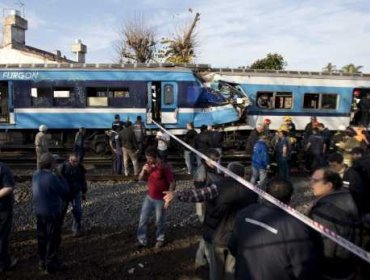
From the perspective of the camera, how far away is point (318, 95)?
17109 millimetres

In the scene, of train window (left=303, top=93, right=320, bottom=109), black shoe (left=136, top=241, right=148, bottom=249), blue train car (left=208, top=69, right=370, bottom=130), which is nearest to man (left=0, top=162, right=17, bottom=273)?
black shoe (left=136, top=241, right=148, bottom=249)

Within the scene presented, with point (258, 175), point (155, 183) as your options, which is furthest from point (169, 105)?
point (155, 183)

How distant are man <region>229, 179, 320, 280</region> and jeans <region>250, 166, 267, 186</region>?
6.26 meters

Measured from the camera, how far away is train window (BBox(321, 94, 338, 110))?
17.1 m

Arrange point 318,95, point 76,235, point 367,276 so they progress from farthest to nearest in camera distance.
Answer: point 318,95, point 76,235, point 367,276

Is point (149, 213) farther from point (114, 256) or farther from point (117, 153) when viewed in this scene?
point (117, 153)

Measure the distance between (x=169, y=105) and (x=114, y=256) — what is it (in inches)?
403

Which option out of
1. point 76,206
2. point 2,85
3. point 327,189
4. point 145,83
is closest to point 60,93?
point 2,85

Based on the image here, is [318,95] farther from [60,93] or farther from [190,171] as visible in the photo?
[60,93]

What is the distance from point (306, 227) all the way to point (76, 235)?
5.06 m

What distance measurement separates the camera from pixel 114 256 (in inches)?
247

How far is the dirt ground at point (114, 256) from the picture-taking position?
5.69m

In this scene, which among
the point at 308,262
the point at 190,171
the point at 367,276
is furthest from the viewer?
the point at 190,171

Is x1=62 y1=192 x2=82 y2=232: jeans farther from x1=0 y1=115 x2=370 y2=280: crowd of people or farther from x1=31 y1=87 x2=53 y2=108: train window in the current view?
x1=31 y1=87 x2=53 y2=108: train window
